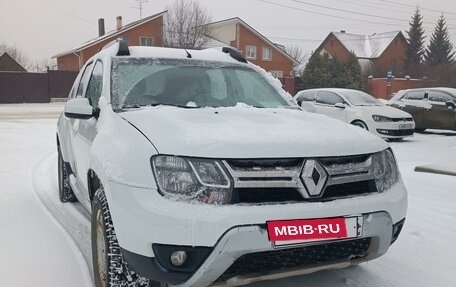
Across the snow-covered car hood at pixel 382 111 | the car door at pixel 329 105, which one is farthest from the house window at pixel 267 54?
the snow-covered car hood at pixel 382 111

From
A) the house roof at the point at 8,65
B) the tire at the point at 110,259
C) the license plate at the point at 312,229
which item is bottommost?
the tire at the point at 110,259

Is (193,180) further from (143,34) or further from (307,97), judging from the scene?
(143,34)

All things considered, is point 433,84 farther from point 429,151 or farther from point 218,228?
point 218,228

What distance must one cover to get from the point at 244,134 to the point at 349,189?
0.67 m

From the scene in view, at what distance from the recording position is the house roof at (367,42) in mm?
61025

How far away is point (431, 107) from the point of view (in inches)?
521

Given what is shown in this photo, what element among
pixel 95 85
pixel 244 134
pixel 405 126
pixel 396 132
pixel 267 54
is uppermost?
pixel 267 54

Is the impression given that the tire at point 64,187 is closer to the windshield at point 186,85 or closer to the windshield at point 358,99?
the windshield at point 186,85

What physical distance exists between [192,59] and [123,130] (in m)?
1.50

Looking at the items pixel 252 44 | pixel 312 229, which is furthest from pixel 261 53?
pixel 312 229

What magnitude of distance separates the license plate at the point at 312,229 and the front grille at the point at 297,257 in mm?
79

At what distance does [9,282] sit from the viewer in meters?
3.08

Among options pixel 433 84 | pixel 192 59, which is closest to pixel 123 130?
pixel 192 59

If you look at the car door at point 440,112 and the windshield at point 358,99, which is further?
the car door at point 440,112
